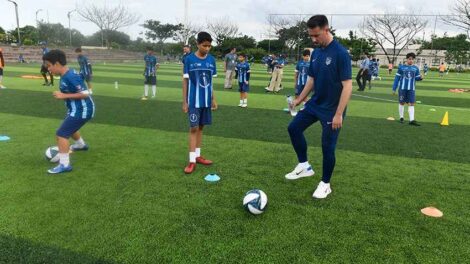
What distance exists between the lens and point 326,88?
4805 mm

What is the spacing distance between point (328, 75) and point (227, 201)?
204 cm

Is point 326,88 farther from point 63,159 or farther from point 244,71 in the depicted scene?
point 244,71

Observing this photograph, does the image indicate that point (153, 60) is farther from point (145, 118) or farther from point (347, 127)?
point (347, 127)

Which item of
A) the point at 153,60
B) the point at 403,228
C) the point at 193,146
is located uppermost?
the point at 153,60

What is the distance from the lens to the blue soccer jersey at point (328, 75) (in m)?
4.57

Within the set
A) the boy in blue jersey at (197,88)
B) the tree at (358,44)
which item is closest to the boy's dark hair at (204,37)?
the boy in blue jersey at (197,88)

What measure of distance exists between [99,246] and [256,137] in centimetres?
538

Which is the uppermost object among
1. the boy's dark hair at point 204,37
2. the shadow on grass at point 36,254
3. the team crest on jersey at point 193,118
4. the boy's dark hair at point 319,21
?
the boy's dark hair at point 319,21

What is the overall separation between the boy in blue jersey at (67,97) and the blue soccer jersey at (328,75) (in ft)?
11.6

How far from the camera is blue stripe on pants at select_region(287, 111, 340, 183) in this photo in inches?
191

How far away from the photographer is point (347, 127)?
396 inches

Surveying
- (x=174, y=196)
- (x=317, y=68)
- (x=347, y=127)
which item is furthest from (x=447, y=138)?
(x=174, y=196)

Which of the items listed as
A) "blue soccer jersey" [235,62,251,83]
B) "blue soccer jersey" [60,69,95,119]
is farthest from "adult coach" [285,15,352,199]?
"blue soccer jersey" [235,62,251,83]

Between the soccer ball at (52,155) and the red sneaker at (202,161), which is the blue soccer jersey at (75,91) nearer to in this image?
the soccer ball at (52,155)
